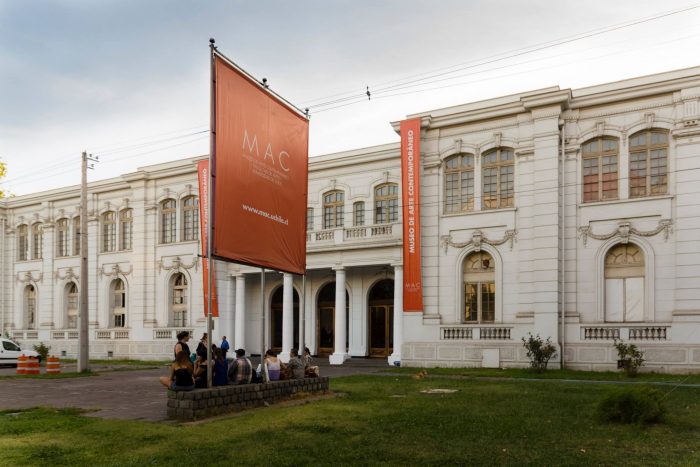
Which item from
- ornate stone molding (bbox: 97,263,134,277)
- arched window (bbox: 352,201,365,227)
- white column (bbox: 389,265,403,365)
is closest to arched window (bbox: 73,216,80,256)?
ornate stone molding (bbox: 97,263,134,277)

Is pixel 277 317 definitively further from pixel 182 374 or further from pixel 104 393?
pixel 182 374

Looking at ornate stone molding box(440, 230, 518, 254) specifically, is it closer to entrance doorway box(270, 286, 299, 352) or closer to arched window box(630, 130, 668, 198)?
arched window box(630, 130, 668, 198)

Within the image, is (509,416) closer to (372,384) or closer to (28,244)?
(372,384)

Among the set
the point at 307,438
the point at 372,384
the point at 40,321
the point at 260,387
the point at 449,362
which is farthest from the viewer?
the point at 40,321

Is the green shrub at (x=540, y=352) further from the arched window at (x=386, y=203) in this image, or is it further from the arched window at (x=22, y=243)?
the arched window at (x=22, y=243)

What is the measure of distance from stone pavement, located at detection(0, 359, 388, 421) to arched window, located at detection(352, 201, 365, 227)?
315 inches

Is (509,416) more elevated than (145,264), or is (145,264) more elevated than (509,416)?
(145,264)

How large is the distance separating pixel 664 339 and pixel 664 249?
3.36 meters

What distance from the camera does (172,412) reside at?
46.7ft

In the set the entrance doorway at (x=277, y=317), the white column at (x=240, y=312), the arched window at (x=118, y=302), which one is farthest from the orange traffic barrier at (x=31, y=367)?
the entrance doorway at (x=277, y=317)

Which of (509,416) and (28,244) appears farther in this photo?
(28,244)

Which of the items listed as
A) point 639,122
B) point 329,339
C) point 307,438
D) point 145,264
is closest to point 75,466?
point 307,438

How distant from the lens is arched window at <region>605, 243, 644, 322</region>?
26.1 metres

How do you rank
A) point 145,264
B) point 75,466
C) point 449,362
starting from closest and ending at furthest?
1. point 75,466
2. point 449,362
3. point 145,264
